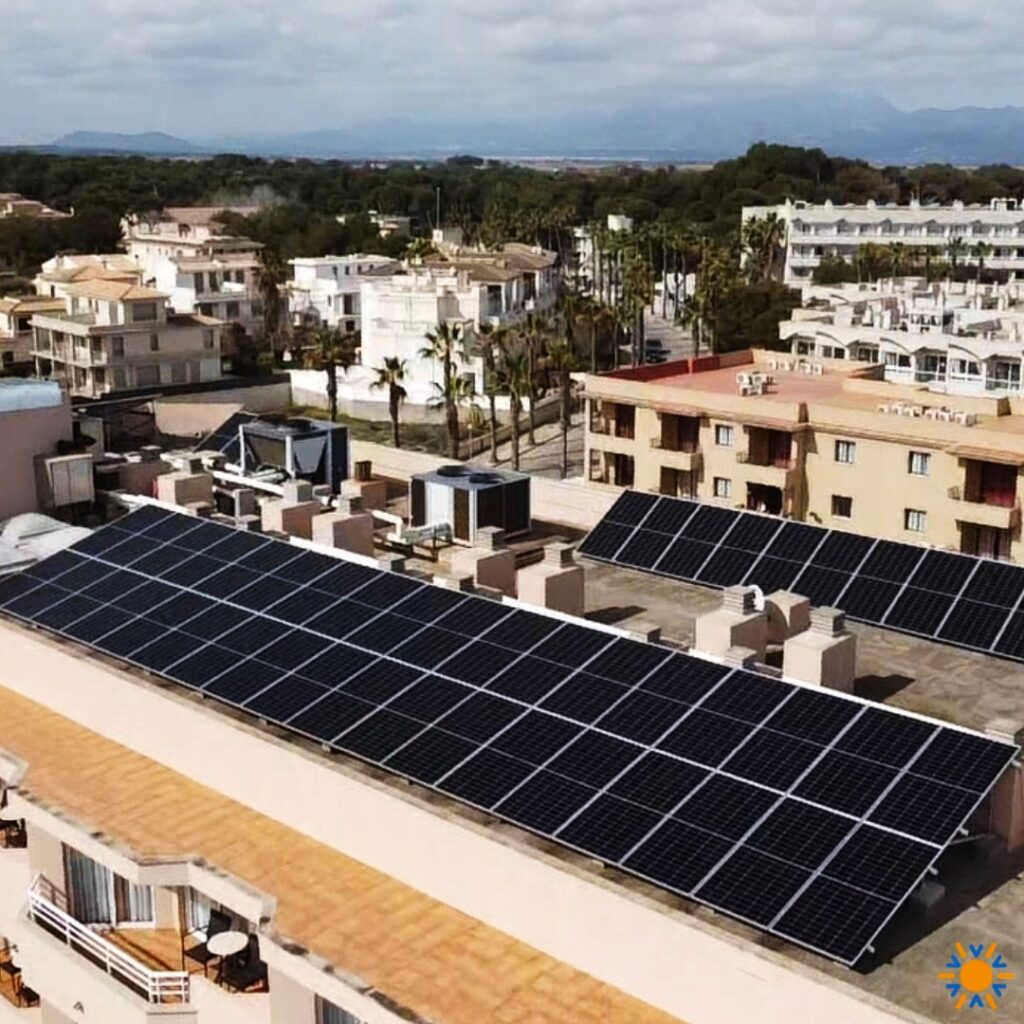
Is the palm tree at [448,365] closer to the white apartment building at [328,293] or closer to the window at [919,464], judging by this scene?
the white apartment building at [328,293]

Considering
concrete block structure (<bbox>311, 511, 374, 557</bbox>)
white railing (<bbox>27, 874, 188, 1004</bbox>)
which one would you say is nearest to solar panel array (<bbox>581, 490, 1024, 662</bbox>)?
concrete block structure (<bbox>311, 511, 374, 557</bbox>)

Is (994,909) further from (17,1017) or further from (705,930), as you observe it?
(17,1017)

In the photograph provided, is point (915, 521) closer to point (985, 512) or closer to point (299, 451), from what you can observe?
point (985, 512)

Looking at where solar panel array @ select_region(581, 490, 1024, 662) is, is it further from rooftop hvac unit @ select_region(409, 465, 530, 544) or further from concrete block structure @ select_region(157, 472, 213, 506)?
concrete block structure @ select_region(157, 472, 213, 506)

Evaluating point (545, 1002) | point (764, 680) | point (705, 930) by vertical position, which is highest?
point (764, 680)

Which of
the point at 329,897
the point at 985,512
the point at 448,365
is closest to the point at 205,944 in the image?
the point at 329,897

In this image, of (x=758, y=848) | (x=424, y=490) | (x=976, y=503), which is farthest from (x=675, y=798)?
(x=976, y=503)

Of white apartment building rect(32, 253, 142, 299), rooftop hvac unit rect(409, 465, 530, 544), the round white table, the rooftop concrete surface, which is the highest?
white apartment building rect(32, 253, 142, 299)
